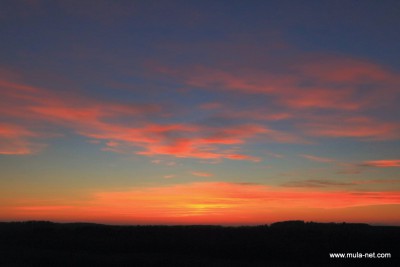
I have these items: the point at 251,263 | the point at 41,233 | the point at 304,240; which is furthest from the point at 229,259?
the point at 41,233

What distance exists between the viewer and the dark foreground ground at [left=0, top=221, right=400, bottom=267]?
3691 cm

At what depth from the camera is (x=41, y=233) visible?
2409 inches

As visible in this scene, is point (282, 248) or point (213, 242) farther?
point (213, 242)

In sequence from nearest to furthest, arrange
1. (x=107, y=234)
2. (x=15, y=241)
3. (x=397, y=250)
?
1. (x=397, y=250)
2. (x=15, y=241)
3. (x=107, y=234)

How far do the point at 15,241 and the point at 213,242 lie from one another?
26212mm

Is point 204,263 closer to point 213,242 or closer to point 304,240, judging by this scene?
point 213,242

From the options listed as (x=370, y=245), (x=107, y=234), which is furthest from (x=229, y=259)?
(x=107, y=234)

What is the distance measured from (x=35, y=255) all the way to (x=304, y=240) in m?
30.5

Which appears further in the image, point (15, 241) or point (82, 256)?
point (15, 241)

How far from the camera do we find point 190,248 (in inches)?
1807

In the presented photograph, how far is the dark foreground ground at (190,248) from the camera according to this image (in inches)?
1453

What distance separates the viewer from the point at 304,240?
49.6 m

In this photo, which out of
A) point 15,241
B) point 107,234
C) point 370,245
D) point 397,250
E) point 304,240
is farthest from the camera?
point 107,234

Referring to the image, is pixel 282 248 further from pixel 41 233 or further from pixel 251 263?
pixel 41 233
